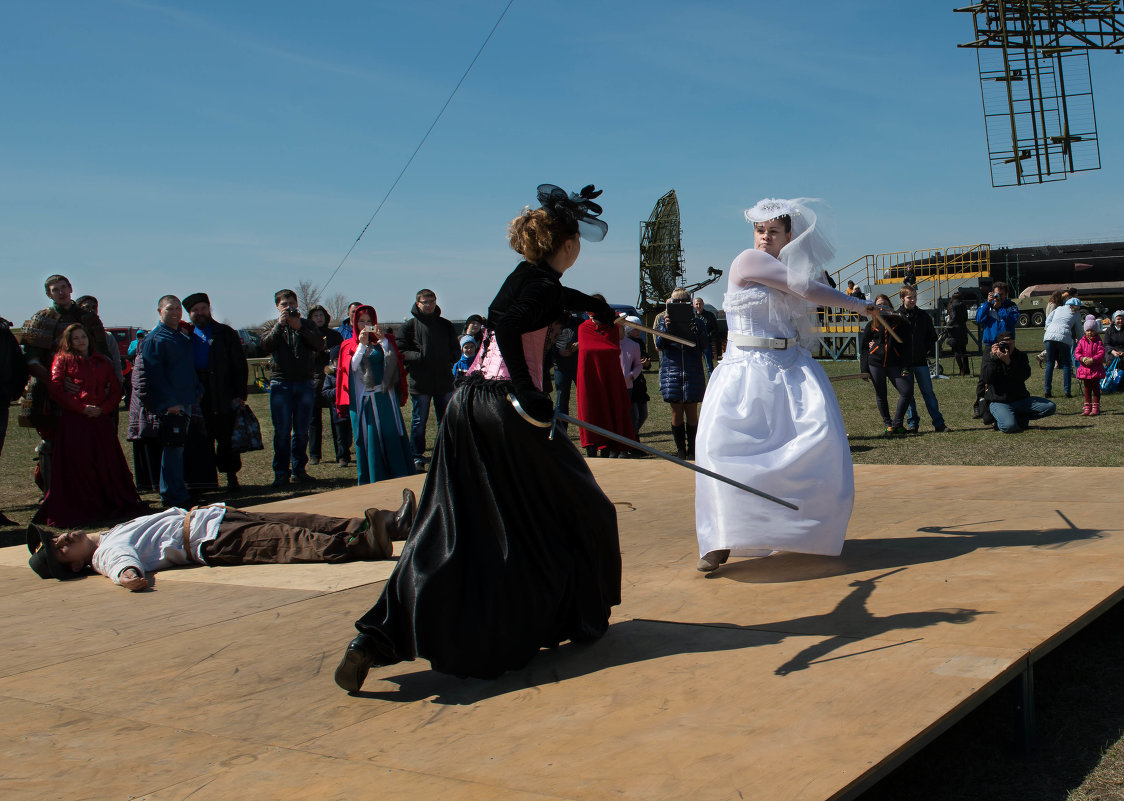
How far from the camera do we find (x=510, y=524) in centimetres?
317

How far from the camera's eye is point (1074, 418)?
Answer: 1188 cm

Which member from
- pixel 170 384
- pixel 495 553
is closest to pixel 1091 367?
pixel 170 384

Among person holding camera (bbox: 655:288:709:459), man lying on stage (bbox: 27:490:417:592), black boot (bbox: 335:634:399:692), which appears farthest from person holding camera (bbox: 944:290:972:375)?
black boot (bbox: 335:634:399:692)

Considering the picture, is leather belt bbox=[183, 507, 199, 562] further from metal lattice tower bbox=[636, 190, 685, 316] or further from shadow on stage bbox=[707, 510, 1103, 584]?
metal lattice tower bbox=[636, 190, 685, 316]

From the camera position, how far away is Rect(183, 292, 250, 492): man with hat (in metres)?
9.00

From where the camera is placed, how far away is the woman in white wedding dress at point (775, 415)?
14.1ft

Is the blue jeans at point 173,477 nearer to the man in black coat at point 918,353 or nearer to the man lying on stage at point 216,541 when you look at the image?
the man lying on stage at point 216,541

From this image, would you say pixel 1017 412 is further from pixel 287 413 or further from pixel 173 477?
pixel 173 477

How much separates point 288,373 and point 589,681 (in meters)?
7.16

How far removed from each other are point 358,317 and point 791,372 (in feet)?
17.3

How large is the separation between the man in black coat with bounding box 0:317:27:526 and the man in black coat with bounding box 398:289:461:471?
3499mm

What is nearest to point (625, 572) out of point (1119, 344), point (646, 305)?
point (1119, 344)

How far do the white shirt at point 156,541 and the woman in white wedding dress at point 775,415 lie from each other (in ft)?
8.80

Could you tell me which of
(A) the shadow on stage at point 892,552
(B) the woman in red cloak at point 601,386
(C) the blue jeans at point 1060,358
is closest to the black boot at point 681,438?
(B) the woman in red cloak at point 601,386
